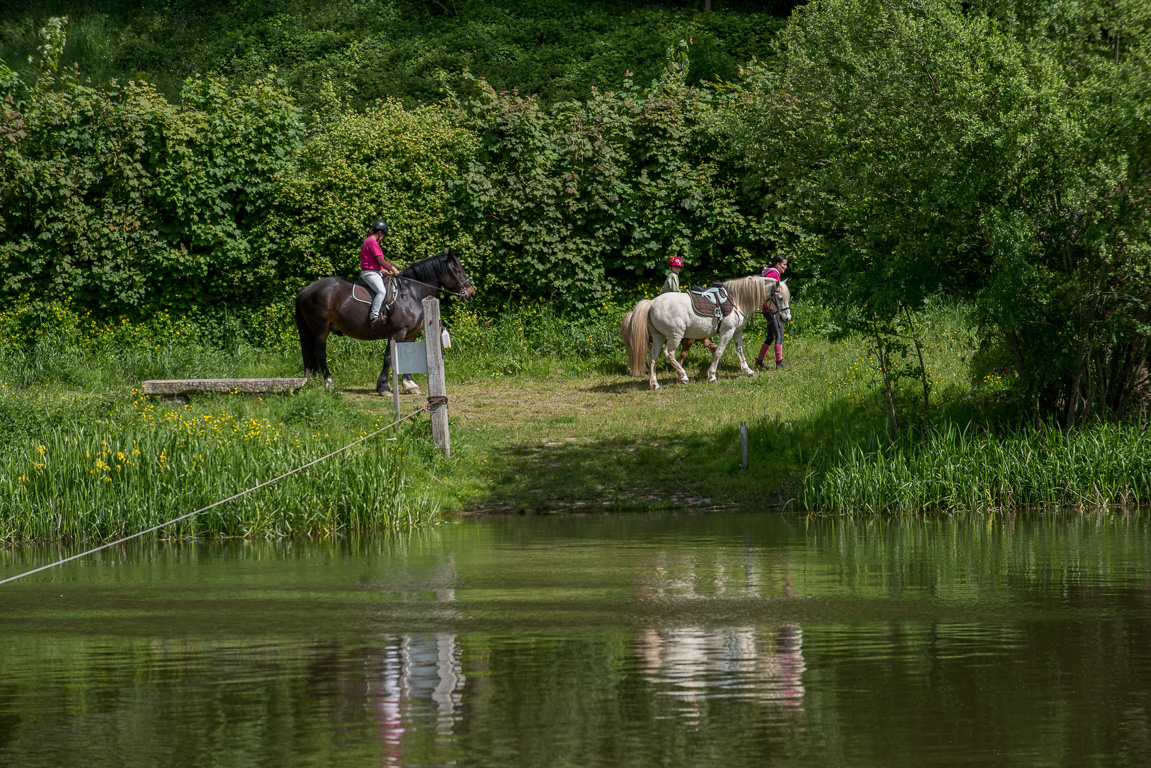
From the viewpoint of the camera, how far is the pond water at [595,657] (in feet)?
16.3

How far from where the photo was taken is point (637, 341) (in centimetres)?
2061

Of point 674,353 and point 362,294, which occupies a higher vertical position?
point 362,294

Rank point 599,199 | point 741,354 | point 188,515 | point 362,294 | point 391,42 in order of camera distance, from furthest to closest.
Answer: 1. point 391,42
2. point 599,199
3. point 741,354
4. point 362,294
5. point 188,515

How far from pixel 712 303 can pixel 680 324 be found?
0.64 metres

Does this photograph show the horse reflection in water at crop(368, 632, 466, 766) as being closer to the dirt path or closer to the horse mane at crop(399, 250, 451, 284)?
the dirt path

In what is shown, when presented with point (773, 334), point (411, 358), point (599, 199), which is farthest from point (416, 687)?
point (599, 199)

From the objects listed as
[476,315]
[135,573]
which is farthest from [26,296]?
[135,573]

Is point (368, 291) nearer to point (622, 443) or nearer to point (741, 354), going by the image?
point (622, 443)

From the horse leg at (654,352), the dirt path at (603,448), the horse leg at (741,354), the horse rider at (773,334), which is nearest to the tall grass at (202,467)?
the dirt path at (603,448)

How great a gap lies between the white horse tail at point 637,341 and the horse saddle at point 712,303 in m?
0.85

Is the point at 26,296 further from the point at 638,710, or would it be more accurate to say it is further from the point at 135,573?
the point at 638,710

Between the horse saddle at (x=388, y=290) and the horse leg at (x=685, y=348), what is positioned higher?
the horse saddle at (x=388, y=290)

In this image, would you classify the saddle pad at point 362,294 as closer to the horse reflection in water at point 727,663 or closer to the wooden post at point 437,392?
the wooden post at point 437,392

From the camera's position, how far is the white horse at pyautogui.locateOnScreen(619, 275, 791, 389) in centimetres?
2067
